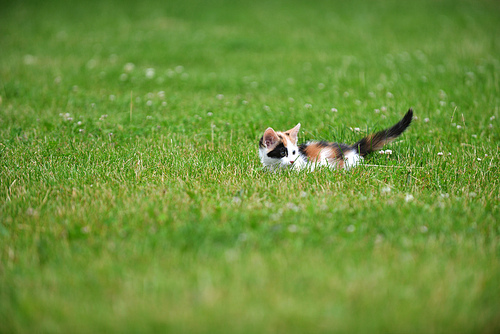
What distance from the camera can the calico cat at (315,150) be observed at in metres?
4.51

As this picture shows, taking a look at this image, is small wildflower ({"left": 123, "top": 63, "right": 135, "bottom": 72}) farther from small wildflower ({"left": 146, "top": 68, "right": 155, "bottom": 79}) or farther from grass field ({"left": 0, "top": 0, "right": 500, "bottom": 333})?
small wildflower ({"left": 146, "top": 68, "right": 155, "bottom": 79})

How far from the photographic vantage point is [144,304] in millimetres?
2393

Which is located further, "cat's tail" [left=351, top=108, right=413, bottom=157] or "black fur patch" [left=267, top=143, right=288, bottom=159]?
"cat's tail" [left=351, top=108, right=413, bottom=157]

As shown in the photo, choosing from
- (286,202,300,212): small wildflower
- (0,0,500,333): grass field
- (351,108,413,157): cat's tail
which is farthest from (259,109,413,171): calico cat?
(286,202,300,212): small wildflower

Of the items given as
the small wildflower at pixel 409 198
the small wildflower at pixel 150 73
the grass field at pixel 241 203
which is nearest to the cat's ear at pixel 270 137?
the grass field at pixel 241 203

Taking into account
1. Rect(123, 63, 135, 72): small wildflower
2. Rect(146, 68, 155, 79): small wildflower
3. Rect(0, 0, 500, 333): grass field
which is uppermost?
Rect(123, 63, 135, 72): small wildflower

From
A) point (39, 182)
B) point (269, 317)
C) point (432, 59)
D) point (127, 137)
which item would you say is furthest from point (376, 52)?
point (269, 317)

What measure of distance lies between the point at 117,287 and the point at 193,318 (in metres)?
0.60

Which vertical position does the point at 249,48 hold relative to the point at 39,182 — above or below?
above

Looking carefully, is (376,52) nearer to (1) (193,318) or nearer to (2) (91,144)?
(2) (91,144)

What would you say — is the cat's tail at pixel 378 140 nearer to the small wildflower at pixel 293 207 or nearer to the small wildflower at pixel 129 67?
the small wildflower at pixel 293 207

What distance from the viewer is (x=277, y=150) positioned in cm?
448

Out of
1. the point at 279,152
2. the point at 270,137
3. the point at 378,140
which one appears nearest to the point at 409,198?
the point at 378,140

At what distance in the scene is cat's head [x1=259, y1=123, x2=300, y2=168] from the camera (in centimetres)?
447
